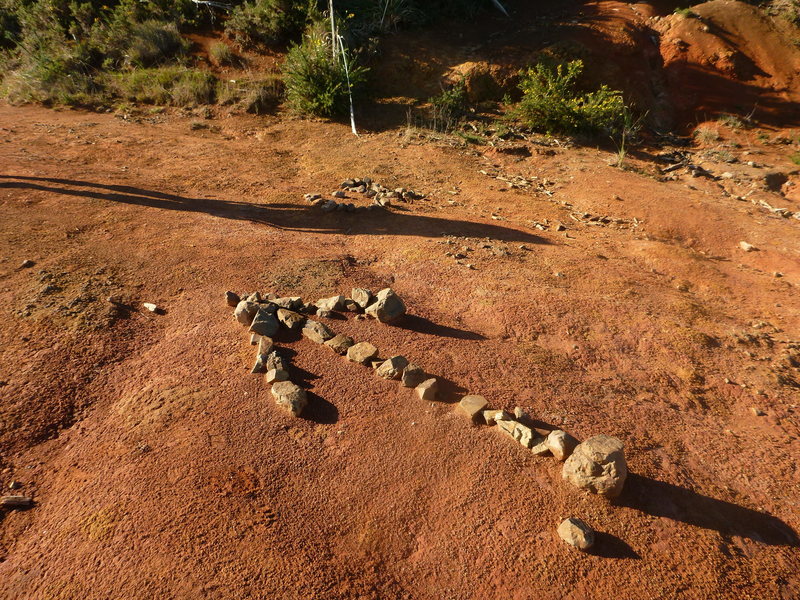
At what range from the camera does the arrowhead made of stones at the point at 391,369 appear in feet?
9.66

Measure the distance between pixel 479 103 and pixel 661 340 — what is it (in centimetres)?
756

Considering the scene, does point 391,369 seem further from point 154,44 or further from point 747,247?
point 154,44

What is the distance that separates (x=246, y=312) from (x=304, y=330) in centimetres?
45

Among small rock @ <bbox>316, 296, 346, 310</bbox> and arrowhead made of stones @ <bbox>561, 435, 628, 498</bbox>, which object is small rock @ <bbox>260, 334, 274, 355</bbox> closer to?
small rock @ <bbox>316, 296, 346, 310</bbox>

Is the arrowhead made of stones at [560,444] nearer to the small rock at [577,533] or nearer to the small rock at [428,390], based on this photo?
the small rock at [577,533]

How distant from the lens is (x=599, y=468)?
7.39 feet

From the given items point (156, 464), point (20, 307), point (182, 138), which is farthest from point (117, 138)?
point (156, 464)

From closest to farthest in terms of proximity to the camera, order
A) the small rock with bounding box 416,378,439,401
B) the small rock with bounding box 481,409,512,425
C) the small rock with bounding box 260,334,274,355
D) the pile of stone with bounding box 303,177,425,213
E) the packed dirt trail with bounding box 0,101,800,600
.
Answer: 1. the packed dirt trail with bounding box 0,101,800,600
2. the small rock with bounding box 481,409,512,425
3. the small rock with bounding box 416,378,439,401
4. the small rock with bounding box 260,334,274,355
5. the pile of stone with bounding box 303,177,425,213

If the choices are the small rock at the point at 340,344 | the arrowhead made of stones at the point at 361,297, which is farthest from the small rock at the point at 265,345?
the arrowhead made of stones at the point at 361,297

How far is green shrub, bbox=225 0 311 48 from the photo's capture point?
10.5 metres

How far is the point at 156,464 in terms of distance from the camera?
93.2 inches

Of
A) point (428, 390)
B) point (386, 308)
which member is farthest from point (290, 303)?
point (428, 390)

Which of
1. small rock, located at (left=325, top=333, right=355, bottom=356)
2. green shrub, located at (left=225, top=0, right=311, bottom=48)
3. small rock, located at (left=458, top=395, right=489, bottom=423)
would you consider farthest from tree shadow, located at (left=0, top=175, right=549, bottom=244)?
green shrub, located at (left=225, top=0, right=311, bottom=48)

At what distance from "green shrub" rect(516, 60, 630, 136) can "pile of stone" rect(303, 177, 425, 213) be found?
147 inches
